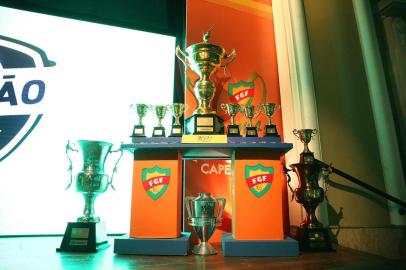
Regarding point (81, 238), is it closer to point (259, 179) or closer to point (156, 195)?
point (156, 195)

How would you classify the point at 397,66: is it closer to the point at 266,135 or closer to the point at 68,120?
the point at 266,135

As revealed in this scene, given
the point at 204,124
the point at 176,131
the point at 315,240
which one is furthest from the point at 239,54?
the point at 315,240

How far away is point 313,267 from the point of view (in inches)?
43.1

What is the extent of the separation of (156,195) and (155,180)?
7cm

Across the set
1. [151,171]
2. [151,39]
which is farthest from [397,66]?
[151,171]

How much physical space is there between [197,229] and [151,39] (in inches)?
58.5

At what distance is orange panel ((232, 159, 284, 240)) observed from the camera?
4.33 ft

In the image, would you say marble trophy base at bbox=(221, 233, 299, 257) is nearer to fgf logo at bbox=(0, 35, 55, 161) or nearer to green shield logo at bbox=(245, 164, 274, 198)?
green shield logo at bbox=(245, 164, 274, 198)

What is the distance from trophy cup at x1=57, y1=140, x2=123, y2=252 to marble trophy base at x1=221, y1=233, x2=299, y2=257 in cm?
66

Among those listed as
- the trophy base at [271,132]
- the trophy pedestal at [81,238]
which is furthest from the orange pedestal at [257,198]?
the trophy pedestal at [81,238]

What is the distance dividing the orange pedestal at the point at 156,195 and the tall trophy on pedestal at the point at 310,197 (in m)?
0.66

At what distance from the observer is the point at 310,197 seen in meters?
1.47

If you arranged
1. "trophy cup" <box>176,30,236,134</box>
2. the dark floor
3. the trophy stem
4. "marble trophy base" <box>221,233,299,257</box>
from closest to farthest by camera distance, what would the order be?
the dark floor, "marble trophy base" <box>221,233,299,257</box>, the trophy stem, "trophy cup" <box>176,30,236,134</box>

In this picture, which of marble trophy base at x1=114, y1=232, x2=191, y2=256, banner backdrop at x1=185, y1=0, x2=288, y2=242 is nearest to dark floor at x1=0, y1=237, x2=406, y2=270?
marble trophy base at x1=114, y1=232, x2=191, y2=256
